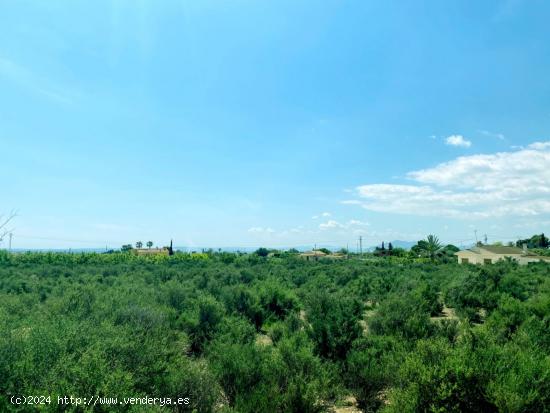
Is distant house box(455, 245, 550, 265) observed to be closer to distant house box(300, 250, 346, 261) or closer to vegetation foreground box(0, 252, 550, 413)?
distant house box(300, 250, 346, 261)

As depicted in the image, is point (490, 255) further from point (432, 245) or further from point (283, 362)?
point (283, 362)

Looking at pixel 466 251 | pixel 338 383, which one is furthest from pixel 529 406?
pixel 466 251

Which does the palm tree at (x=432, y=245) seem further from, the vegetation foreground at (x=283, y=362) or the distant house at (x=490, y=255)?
the vegetation foreground at (x=283, y=362)

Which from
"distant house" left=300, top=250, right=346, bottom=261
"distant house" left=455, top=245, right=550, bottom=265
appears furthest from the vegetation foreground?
"distant house" left=455, top=245, right=550, bottom=265

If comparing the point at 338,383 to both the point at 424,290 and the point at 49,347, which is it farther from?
the point at 424,290

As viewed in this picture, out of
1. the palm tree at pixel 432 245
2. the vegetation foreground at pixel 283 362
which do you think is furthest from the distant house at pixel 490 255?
the vegetation foreground at pixel 283 362

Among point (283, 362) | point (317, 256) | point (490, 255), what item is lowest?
point (283, 362)

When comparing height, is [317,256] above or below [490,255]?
below

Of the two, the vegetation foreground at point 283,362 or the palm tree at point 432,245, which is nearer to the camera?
the vegetation foreground at point 283,362

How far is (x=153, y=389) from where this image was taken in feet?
20.0

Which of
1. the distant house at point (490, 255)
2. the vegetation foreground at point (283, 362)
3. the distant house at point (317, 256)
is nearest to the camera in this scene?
the vegetation foreground at point (283, 362)

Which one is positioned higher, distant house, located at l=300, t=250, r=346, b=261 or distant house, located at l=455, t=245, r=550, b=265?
distant house, located at l=455, t=245, r=550, b=265

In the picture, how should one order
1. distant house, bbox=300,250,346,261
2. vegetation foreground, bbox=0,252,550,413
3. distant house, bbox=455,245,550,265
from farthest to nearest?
distant house, bbox=300,250,346,261 → distant house, bbox=455,245,550,265 → vegetation foreground, bbox=0,252,550,413

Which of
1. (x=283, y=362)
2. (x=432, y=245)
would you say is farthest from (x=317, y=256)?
(x=283, y=362)
